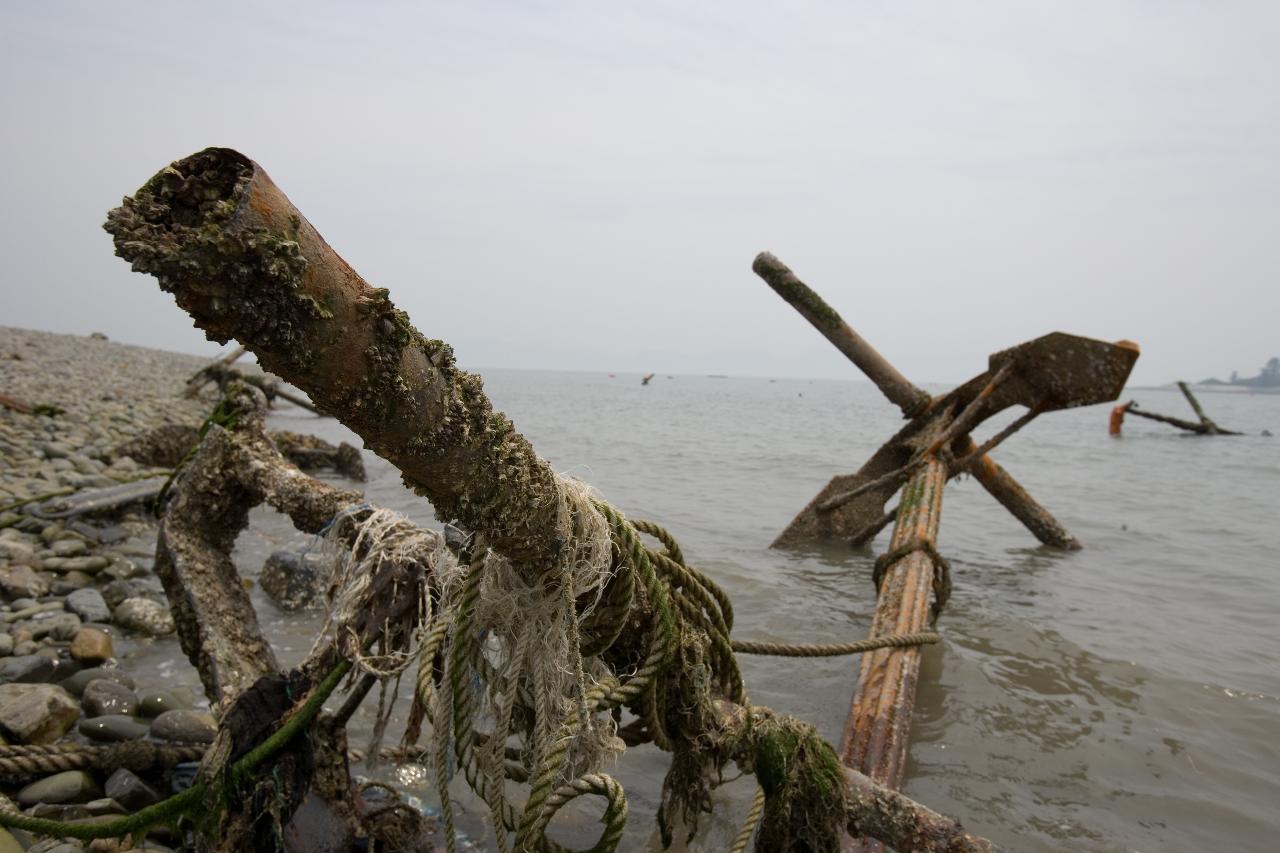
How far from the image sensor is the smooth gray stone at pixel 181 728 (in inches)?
120

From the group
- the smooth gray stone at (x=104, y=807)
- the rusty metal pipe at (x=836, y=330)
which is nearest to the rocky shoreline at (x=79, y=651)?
the smooth gray stone at (x=104, y=807)

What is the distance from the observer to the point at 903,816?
6.65 ft

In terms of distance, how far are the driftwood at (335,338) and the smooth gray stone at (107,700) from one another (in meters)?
2.72

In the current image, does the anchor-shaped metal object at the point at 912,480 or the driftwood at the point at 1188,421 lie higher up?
the driftwood at the point at 1188,421

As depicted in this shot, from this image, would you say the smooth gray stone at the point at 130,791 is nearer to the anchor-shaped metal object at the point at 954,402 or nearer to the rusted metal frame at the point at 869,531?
the anchor-shaped metal object at the point at 954,402

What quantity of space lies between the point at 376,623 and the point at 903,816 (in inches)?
66.0

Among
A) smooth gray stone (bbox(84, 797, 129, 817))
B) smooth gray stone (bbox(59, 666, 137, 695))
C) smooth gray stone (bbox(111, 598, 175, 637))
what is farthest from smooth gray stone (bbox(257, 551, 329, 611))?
smooth gray stone (bbox(84, 797, 129, 817))

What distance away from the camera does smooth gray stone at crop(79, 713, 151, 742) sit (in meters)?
3.11

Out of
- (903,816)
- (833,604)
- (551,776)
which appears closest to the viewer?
(551,776)

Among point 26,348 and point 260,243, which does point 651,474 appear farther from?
point 26,348

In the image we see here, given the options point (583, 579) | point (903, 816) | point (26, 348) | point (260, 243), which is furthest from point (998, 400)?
point (26, 348)

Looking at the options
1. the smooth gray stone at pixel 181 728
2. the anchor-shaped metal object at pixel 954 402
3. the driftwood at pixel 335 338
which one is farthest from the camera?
the anchor-shaped metal object at pixel 954 402

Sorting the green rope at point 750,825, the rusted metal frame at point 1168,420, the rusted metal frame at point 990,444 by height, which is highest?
the rusted metal frame at point 1168,420

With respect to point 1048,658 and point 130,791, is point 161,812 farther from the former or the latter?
point 1048,658
